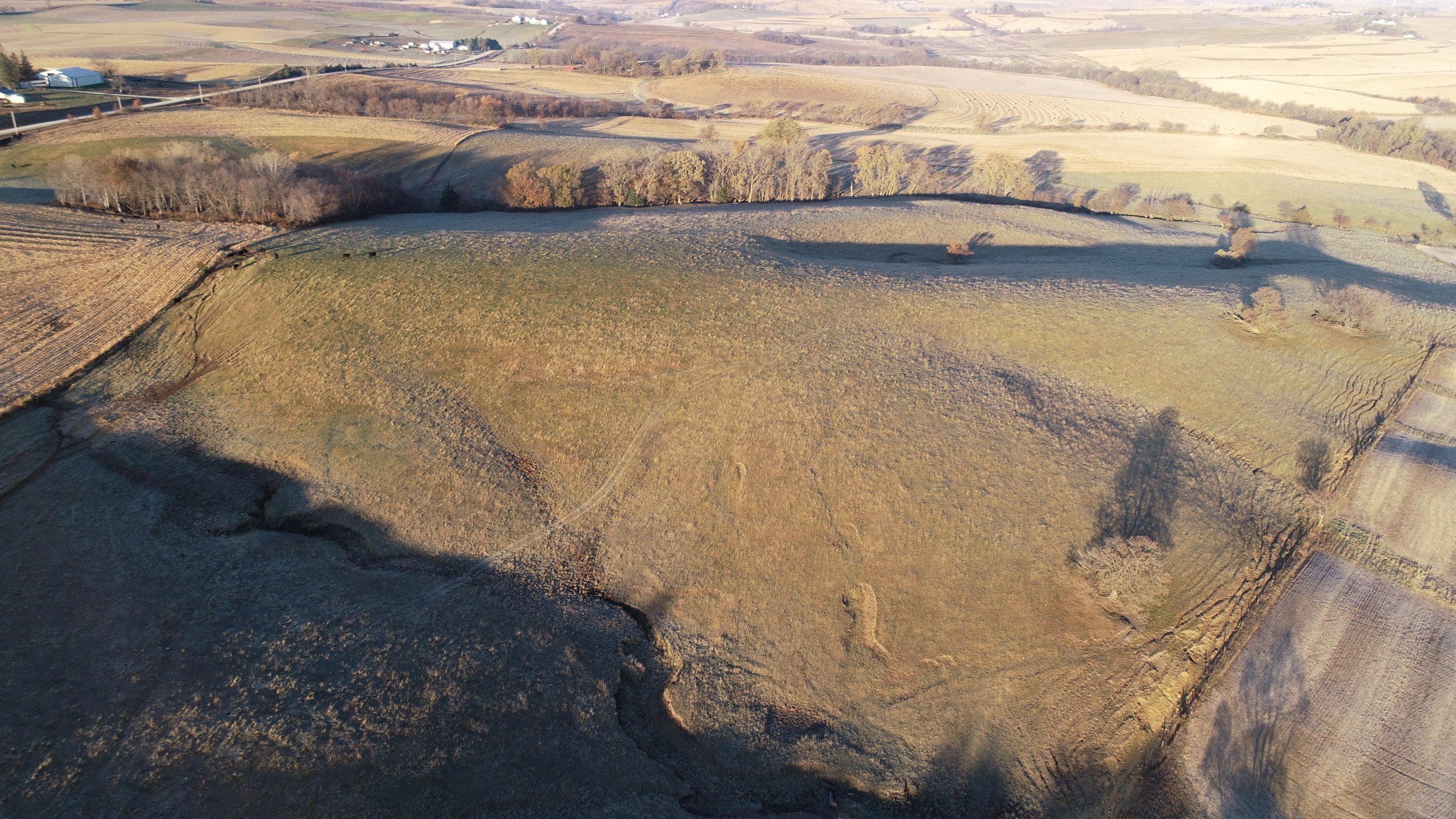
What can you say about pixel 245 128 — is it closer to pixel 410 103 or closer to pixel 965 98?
pixel 410 103

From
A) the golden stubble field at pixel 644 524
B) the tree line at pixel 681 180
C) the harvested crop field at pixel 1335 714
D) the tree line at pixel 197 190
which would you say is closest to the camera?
the harvested crop field at pixel 1335 714

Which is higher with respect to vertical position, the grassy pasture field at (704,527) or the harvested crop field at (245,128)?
the harvested crop field at (245,128)

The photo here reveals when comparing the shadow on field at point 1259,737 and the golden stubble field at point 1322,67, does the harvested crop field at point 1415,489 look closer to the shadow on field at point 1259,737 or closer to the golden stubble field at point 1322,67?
the shadow on field at point 1259,737

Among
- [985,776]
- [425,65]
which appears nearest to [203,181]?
[985,776]

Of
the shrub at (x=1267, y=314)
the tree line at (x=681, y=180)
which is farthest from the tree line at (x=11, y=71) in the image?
the shrub at (x=1267, y=314)

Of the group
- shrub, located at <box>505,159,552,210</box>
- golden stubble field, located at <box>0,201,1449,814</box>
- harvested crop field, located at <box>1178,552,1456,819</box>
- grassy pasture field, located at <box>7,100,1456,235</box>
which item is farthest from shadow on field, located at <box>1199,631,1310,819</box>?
grassy pasture field, located at <box>7,100,1456,235</box>

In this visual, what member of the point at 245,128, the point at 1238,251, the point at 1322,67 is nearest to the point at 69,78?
the point at 245,128

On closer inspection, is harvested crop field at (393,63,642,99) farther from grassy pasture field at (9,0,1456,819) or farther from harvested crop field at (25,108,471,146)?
grassy pasture field at (9,0,1456,819)

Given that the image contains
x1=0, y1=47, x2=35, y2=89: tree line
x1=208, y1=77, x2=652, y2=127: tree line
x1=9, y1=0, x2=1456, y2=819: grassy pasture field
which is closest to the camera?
x1=9, y1=0, x2=1456, y2=819: grassy pasture field
